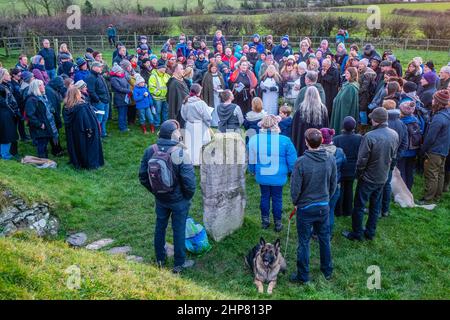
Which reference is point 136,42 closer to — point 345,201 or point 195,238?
point 345,201

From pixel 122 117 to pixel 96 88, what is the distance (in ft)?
4.92

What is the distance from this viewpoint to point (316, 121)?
870 centimetres

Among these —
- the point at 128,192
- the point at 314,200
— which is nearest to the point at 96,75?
the point at 128,192

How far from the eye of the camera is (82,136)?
32.8 ft

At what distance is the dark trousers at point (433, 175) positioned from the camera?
8461mm

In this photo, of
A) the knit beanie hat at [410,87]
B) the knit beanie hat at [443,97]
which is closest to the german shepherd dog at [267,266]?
the knit beanie hat at [443,97]

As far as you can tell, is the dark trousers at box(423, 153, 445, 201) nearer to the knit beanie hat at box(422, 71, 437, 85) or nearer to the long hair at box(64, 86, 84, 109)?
the knit beanie hat at box(422, 71, 437, 85)

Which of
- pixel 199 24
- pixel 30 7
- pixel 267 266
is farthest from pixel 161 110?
pixel 30 7

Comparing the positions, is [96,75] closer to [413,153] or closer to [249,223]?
[249,223]

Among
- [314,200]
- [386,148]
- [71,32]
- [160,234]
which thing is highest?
[71,32]

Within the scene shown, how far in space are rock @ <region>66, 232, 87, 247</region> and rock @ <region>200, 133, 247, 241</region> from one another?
6.96 ft

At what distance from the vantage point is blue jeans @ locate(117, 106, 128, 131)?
41.7 feet

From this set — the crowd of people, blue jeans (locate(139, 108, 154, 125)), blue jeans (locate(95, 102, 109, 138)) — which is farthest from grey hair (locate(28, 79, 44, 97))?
blue jeans (locate(139, 108, 154, 125))
